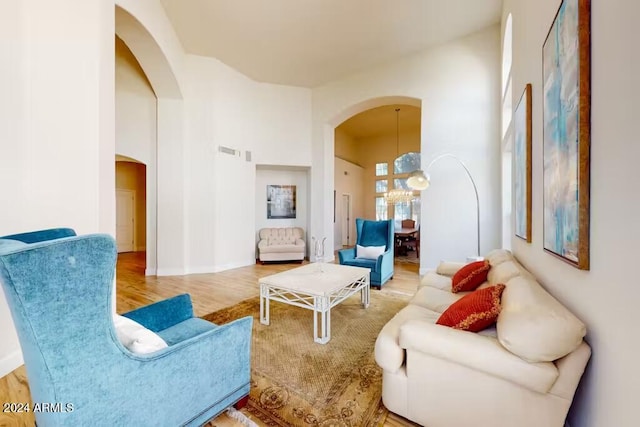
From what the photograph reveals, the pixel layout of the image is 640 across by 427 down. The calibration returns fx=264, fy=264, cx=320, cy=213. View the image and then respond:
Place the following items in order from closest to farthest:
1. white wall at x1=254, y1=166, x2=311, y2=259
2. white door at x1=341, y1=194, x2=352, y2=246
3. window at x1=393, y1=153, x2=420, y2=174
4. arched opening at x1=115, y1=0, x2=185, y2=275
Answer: arched opening at x1=115, y1=0, x2=185, y2=275, white wall at x1=254, y1=166, x2=311, y2=259, white door at x1=341, y1=194, x2=352, y2=246, window at x1=393, y1=153, x2=420, y2=174

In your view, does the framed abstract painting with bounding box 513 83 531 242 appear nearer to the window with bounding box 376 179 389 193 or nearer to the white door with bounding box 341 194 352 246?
the white door with bounding box 341 194 352 246

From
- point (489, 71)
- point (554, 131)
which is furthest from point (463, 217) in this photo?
point (554, 131)

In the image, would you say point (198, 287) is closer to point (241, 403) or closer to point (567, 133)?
point (241, 403)

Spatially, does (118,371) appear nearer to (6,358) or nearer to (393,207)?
(6,358)

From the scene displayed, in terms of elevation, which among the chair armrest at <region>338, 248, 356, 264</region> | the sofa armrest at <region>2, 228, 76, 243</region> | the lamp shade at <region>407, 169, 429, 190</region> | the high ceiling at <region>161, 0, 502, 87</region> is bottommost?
the chair armrest at <region>338, 248, 356, 264</region>

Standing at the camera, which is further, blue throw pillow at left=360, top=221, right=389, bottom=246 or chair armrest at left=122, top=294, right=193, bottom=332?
blue throw pillow at left=360, top=221, right=389, bottom=246

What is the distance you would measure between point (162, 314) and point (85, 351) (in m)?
0.97

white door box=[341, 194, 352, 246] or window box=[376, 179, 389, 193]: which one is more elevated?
window box=[376, 179, 389, 193]

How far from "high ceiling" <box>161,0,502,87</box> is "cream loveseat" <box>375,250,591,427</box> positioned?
4424 mm

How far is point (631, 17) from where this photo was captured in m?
0.93

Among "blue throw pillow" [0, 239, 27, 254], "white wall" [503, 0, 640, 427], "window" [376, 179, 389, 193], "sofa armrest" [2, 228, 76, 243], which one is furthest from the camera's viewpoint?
"window" [376, 179, 389, 193]

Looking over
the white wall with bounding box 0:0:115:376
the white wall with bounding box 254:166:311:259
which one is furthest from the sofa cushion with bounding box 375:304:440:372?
the white wall with bounding box 254:166:311:259

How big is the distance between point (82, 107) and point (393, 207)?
951 centimetres

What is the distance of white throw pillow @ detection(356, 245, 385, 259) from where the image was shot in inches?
173
